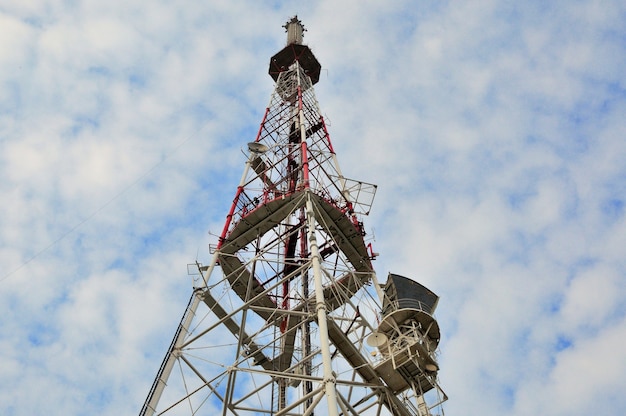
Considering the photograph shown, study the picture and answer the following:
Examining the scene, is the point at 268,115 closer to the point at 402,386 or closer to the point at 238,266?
the point at 238,266

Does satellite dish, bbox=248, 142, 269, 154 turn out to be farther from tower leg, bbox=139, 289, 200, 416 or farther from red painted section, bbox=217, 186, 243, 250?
tower leg, bbox=139, 289, 200, 416

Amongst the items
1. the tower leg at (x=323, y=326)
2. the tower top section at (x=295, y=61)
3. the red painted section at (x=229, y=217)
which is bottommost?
the tower leg at (x=323, y=326)

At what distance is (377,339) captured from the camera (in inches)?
997

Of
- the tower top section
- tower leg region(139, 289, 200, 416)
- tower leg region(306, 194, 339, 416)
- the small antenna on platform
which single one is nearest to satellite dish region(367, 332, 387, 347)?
tower leg region(306, 194, 339, 416)

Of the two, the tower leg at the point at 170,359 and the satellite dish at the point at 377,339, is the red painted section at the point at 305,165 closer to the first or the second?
the tower leg at the point at 170,359

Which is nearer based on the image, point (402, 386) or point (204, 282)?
point (402, 386)

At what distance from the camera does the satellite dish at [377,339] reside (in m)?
25.1

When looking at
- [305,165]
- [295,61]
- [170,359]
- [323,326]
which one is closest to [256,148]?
[305,165]

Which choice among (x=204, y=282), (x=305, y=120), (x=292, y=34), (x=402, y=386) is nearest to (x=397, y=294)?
(x=402, y=386)

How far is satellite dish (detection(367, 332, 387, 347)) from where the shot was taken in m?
25.1

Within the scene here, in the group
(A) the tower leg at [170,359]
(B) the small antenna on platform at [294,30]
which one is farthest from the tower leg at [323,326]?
(B) the small antenna on platform at [294,30]

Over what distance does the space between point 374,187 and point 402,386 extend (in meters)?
10.8

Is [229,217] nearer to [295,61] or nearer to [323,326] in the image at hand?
[323,326]

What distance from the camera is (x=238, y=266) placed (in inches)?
1157
